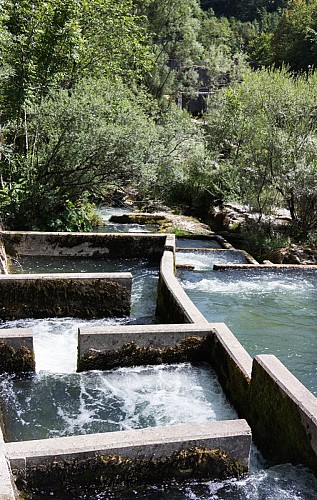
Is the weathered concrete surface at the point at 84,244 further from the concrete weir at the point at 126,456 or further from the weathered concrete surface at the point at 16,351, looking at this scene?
the concrete weir at the point at 126,456

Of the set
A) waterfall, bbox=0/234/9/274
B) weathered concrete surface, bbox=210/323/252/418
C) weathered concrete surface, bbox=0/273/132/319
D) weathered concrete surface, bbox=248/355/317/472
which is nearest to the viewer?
weathered concrete surface, bbox=248/355/317/472

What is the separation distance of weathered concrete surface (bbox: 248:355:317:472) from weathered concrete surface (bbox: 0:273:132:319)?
366 centimetres

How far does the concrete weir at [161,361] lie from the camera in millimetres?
3934

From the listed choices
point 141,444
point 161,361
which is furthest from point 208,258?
point 141,444

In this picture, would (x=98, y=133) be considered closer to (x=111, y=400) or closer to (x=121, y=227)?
(x=121, y=227)

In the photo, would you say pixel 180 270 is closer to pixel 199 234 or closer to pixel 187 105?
pixel 199 234

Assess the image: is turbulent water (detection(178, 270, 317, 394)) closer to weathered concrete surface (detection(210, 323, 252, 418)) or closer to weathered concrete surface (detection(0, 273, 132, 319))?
weathered concrete surface (detection(210, 323, 252, 418))

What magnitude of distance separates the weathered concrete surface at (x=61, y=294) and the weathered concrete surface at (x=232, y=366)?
237cm

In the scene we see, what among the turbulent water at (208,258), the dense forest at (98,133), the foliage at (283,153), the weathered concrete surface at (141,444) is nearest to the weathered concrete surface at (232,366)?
the weathered concrete surface at (141,444)

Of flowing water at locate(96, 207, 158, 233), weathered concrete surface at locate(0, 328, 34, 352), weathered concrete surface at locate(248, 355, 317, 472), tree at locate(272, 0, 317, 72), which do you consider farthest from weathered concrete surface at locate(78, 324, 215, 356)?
tree at locate(272, 0, 317, 72)

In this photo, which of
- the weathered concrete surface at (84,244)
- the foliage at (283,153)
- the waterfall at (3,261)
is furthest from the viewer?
the foliage at (283,153)

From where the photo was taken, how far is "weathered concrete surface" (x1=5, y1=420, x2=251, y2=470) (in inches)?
152

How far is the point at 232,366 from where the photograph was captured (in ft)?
18.9

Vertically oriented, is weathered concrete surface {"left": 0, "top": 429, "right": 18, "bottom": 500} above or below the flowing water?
above
